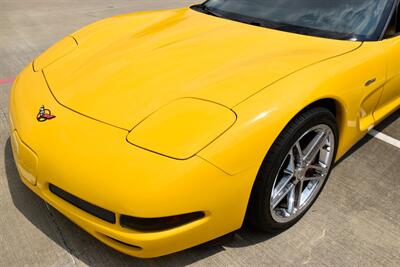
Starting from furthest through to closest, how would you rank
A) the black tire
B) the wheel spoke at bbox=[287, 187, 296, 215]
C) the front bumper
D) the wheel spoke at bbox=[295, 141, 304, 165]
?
the wheel spoke at bbox=[287, 187, 296, 215]
the wheel spoke at bbox=[295, 141, 304, 165]
the black tire
the front bumper

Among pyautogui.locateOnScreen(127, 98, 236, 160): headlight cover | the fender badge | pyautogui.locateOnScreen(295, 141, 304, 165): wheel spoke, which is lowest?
pyautogui.locateOnScreen(295, 141, 304, 165): wheel spoke

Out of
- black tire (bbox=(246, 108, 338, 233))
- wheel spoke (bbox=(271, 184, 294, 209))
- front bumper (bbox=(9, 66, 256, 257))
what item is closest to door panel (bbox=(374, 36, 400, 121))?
black tire (bbox=(246, 108, 338, 233))

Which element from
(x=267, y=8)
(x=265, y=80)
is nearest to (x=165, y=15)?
(x=267, y=8)

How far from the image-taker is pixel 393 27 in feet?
8.77

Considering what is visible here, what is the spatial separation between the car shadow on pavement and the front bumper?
24cm

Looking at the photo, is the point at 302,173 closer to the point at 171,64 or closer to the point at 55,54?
the point at 171,64

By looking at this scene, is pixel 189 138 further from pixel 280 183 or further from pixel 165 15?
pixel 165 15

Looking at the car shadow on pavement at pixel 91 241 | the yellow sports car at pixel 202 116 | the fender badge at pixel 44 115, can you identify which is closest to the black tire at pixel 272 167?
the yellow sports car at pixel 202 116

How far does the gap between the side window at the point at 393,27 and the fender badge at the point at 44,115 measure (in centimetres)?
211

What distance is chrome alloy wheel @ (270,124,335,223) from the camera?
7.11 ft

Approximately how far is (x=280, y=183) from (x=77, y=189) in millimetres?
1076

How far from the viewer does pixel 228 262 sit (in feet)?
6.72

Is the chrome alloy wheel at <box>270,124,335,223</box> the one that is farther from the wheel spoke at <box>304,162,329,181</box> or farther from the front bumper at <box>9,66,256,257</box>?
the front bumper at <box>9,66,256,257</box>

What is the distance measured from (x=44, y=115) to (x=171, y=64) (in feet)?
2.49
